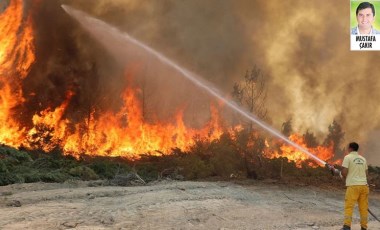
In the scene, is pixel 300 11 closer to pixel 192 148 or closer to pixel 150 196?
pixel 192 148

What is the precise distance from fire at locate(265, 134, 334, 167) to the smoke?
177 centimetres

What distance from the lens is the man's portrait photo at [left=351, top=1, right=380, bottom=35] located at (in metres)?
21.8

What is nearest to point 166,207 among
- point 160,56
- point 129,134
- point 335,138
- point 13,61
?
point 129,134

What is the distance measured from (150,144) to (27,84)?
7157 millimetres

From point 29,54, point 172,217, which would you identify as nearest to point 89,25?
point 29,54

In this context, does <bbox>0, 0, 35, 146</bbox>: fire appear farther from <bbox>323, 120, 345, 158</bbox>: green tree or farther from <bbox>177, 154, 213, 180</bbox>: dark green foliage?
<bbox>323, 120, 345, 158</bbox>: green tree

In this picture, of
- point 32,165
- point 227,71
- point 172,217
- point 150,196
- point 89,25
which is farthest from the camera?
point 227,71

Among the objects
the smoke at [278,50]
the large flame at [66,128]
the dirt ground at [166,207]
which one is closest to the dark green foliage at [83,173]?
the dirt ground at [166,207]

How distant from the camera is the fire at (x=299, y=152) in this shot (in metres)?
19.1

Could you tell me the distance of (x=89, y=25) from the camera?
2316 centimetres

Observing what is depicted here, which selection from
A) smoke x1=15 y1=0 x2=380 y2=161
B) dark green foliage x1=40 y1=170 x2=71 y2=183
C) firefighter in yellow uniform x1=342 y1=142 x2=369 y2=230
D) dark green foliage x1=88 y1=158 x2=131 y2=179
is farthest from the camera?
smoke x1=15 y1=0 x2=380 y2=161

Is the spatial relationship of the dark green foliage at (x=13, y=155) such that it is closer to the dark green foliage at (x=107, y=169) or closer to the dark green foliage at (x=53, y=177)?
the dark green foliage at (x=53, y=177)

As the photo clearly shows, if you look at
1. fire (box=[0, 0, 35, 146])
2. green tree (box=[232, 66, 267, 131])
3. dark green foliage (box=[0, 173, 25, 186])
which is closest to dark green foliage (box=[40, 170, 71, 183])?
dark green foliage (box=[0, 173, 25, 186])

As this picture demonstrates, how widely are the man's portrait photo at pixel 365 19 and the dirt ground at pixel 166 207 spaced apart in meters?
12.7
